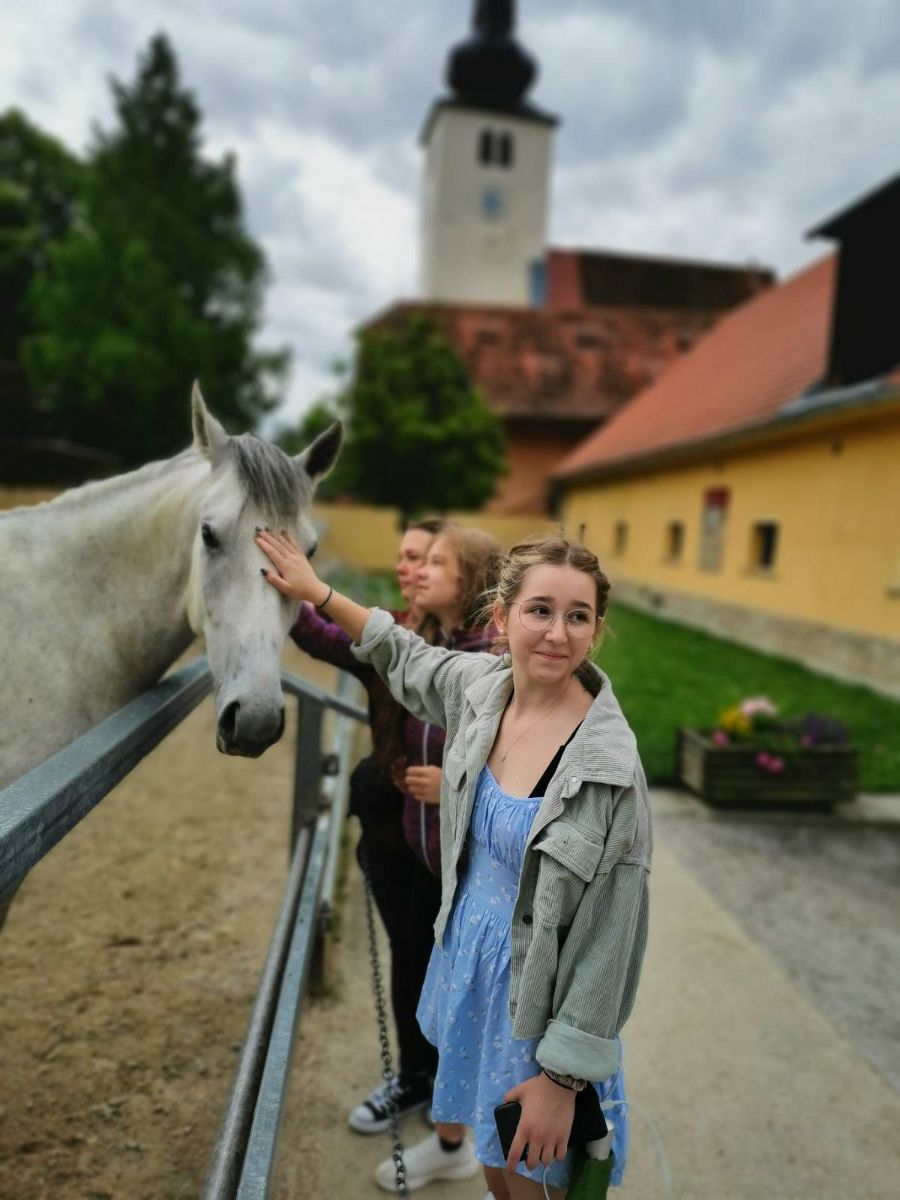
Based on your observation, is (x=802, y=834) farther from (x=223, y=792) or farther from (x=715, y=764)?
(x=223, y=792)

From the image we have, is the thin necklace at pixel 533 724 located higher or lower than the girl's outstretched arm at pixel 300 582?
lower

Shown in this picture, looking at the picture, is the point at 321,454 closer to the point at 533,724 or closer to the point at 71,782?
the point at 533,724

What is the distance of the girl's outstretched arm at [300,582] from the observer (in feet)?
5.57

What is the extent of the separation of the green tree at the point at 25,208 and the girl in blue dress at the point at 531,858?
2940 centimetres

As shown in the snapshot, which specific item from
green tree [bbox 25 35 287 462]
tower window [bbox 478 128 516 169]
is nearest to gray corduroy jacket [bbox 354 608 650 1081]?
green tree [bbox 25 35 287 462]

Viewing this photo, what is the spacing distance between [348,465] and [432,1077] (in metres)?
18.9

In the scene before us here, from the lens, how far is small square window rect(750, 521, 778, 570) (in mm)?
11758

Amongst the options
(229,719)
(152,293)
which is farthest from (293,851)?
(152,293)

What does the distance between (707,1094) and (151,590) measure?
236cm

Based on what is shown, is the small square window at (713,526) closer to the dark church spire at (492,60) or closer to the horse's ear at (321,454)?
the horse's ear at (321,454)

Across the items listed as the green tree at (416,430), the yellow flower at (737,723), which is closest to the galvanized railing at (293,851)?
the yellow flower at (737,723)

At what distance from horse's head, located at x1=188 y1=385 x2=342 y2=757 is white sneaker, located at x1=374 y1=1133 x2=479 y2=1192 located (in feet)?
4.07

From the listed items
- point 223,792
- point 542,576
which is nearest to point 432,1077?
point 542,576

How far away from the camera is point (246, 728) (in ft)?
5.26
